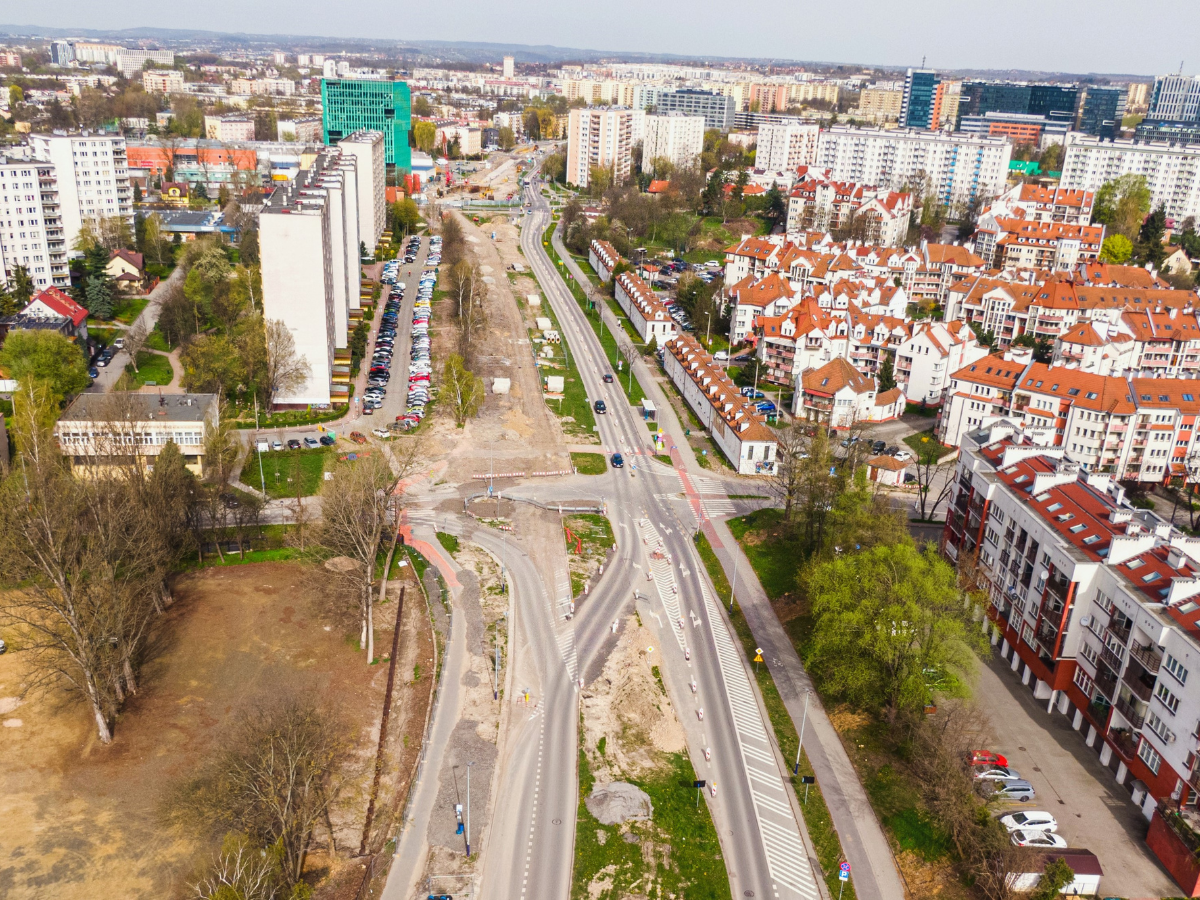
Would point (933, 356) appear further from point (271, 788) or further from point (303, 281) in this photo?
point (271, 788)

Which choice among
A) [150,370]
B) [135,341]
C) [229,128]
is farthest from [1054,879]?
[229,128]

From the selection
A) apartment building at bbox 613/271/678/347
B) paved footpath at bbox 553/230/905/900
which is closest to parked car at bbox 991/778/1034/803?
paved footpath at bbox 553/230/905/900

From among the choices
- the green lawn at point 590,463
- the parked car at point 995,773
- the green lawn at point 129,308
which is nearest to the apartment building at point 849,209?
the green lawn at point 590,463

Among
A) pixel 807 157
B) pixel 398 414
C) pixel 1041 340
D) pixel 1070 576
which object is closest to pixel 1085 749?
pixel 1070 576

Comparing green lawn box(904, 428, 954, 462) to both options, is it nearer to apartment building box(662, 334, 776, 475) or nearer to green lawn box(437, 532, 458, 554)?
apartment building box(662, 334, 776, 475)

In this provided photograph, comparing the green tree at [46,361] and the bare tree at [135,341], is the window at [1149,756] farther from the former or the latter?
the bare tree at [135,341]
